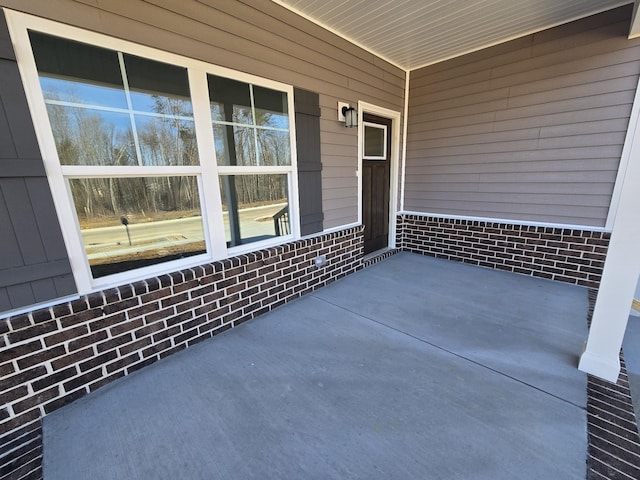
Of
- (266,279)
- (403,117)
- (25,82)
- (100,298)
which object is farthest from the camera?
(403,117)

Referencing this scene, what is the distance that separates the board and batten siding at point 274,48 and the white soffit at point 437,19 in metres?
0.16

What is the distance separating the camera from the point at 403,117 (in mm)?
4312

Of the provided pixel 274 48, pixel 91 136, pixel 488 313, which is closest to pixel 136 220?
pixel 91 136

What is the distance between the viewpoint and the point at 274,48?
8.14 ft

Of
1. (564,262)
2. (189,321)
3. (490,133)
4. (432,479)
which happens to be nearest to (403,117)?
(490,133)

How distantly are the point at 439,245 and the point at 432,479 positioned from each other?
3554mm

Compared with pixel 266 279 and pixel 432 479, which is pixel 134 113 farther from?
pixel 432 479

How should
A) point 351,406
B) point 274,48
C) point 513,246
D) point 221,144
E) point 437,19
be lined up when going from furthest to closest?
point 513,246 < point 437,19 < point 274,48 < point 221,144 < point 351,406

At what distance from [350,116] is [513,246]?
2.79 m

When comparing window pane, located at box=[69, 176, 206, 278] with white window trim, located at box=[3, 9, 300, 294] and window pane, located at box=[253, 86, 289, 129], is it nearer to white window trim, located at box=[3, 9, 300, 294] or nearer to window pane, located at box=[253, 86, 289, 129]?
white window trim, located at box=[3, 9, 300, 294]

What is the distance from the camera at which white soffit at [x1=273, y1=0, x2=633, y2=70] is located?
257 centimetres

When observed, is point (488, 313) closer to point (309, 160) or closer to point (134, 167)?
point (309, 160)

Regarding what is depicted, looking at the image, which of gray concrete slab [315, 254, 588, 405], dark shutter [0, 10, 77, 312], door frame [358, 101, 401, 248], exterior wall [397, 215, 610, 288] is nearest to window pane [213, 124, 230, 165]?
dark shutter [0, 10, 77, 312]

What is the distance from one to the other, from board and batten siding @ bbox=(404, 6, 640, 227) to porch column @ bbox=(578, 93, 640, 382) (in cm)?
182
